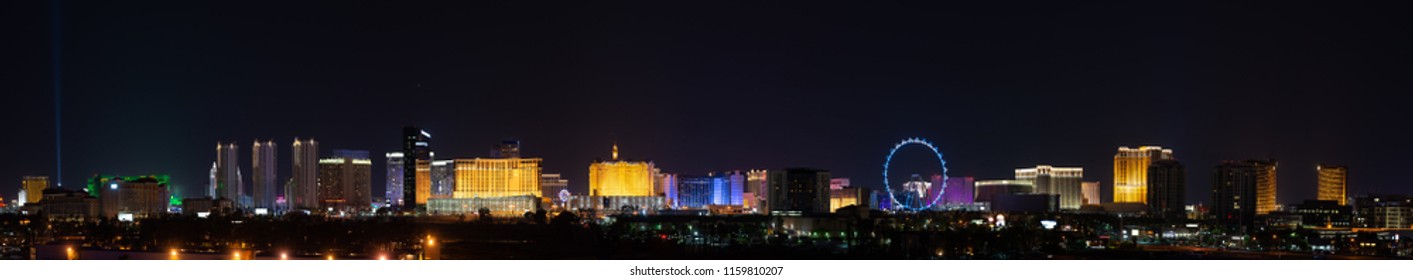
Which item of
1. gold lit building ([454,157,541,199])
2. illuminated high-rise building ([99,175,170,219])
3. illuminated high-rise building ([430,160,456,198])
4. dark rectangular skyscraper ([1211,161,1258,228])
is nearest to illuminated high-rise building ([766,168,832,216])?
dark rectangular skyscraper ([1211,161,1258,228])

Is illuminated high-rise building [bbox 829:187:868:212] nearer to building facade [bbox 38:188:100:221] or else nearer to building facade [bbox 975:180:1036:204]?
building facade [bbox 975:180:1036:204]

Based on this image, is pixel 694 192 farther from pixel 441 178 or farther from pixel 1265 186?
pixel 1265 186

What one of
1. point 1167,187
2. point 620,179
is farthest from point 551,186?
point 1167,187

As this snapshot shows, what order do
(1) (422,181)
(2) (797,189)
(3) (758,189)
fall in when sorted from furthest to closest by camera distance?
(1) (422,181) < (3) (758,189) < (2) (797,189)

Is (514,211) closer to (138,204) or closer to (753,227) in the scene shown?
(138,204)
